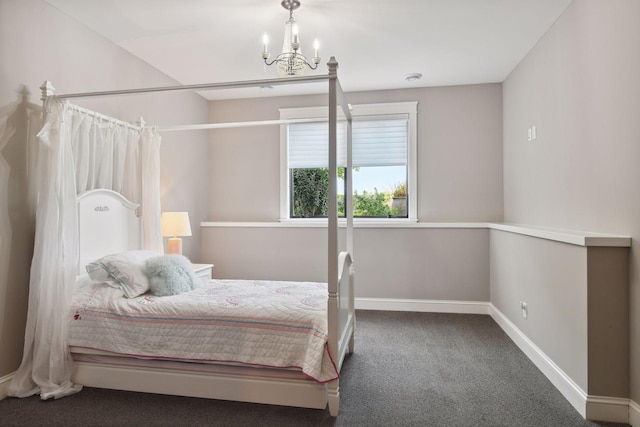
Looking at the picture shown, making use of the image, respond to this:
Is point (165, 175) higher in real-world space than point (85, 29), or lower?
lower

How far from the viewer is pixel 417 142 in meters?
4.53

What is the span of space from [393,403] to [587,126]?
2174mm

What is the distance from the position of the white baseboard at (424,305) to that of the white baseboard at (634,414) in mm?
2196

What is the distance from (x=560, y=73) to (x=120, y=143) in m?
3.50

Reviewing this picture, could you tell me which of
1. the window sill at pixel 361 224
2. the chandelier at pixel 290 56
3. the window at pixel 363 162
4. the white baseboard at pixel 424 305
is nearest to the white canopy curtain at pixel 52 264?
the chandelier at pixel 290 56

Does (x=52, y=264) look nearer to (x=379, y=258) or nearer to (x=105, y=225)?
(x=105, y=225)

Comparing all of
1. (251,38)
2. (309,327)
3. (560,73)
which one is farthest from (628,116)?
(251,38)

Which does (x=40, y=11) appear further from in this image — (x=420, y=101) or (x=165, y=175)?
(x=420, y=101)

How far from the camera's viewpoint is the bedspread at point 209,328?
220 centimetres

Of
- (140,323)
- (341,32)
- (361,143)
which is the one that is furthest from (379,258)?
(140,323)

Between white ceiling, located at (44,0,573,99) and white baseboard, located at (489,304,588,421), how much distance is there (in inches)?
98.9

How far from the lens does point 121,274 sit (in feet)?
8.72

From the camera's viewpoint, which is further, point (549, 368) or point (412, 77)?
point (412, 77)

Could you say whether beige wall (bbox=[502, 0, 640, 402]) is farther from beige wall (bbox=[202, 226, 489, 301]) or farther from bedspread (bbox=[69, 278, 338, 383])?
bedspread (bbox=[69, 278, 338, 383])
